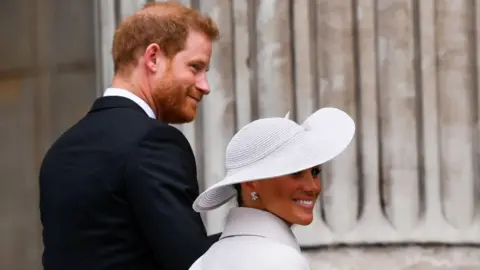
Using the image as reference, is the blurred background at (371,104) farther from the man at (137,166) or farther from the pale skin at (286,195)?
the pale skin at (286,195)

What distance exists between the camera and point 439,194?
8.09 ft

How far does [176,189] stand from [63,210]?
0.27 meters

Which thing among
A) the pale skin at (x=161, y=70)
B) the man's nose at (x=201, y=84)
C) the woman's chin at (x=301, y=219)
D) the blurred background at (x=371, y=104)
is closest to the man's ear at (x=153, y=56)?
the pale skin at (x=161, y=70)

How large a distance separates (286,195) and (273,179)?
0.03 m

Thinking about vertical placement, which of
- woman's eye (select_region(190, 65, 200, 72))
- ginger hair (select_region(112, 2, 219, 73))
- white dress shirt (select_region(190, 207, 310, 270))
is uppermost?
ginger hair (select_region(112, 2, 219, 73))

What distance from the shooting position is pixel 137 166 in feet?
5.26

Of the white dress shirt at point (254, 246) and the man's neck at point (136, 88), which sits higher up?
the man's neck at point (136, 88)

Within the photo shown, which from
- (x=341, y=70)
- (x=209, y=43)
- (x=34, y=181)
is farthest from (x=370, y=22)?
(x=34, y=181)

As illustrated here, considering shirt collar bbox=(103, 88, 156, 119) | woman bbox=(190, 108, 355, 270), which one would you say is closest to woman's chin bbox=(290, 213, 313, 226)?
woman bbox=(190, 108, 355, 270)

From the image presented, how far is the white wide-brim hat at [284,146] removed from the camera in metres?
1.35

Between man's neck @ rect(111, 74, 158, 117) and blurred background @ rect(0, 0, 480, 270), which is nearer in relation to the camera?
man's neck @ rect(111, 74, 158, 117)

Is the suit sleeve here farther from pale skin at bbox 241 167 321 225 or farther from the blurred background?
the blurred background

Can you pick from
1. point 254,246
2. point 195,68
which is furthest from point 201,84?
point 254,246

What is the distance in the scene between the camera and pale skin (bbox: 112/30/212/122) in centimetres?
182
